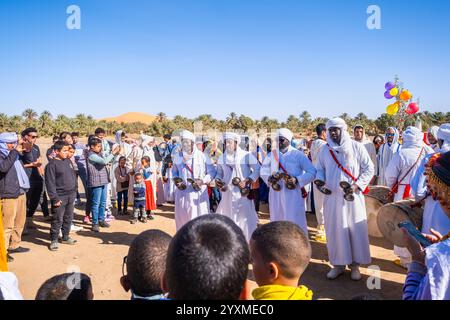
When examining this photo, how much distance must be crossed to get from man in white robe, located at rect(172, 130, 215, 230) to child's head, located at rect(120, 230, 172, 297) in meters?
4.02

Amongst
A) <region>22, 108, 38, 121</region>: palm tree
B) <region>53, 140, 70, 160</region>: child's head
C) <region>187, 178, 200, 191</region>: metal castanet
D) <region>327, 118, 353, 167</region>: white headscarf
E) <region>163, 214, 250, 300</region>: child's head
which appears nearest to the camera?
<region>163, 214, 250, 300</region>: child's head

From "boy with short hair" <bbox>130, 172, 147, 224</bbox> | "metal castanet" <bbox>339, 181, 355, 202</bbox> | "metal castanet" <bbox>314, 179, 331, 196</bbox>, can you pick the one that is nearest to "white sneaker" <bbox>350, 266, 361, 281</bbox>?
"metal castanet" <bbox>339, 181, 355, 202</bbox>

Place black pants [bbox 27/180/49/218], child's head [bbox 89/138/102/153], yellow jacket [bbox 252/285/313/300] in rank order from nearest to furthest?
yellow jacket [bbox 252/285/313/300] < child's head [bbox 89/138/102/153] < black pants [bbox 27/180/49/218]

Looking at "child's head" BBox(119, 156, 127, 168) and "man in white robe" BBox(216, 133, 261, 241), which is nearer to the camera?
"man in white robe" BBox(216, 133, 261, 241)

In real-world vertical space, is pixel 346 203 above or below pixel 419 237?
below

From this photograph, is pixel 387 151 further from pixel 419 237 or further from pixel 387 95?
pixel 419 237

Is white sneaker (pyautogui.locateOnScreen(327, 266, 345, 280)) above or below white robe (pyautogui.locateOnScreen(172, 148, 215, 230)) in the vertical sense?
below

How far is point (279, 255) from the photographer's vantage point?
5.83ft

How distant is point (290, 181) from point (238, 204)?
107 cm

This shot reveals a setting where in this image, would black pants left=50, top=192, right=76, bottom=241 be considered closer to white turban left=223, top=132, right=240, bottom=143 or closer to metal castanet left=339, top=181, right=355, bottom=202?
white turban left=223, top=132, right=240, bottom=143

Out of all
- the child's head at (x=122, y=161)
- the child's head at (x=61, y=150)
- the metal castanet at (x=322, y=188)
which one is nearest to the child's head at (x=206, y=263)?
the metal castanet at (x=322, y=188)

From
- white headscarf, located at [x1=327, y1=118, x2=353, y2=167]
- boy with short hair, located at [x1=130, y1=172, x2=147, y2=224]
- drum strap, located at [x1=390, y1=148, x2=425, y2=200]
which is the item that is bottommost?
boy with short hair, located at [x1=130, y1=172, x2=147, y2=224]

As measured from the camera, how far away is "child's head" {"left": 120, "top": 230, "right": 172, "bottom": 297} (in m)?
1.73

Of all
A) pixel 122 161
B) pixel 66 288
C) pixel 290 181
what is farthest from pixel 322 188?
pixel 122 161
